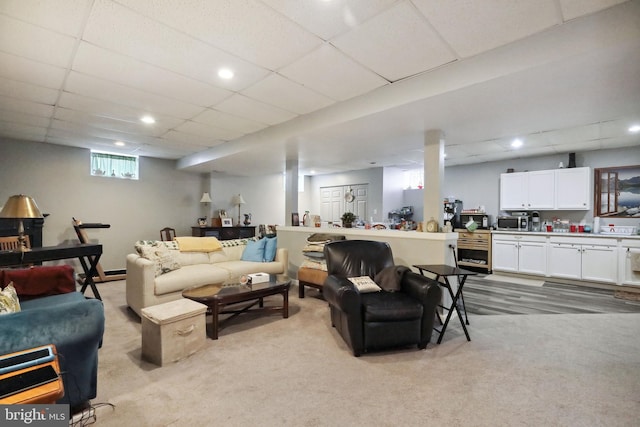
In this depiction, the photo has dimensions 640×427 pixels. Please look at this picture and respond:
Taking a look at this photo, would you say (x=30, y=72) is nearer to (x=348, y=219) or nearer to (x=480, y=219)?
(x=348, y=219)

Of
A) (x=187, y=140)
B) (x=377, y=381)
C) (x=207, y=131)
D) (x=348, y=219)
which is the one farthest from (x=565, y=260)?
(x=187, y=140)

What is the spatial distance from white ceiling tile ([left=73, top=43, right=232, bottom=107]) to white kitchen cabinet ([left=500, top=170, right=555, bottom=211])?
5668 mm

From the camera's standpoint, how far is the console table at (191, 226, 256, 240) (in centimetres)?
695

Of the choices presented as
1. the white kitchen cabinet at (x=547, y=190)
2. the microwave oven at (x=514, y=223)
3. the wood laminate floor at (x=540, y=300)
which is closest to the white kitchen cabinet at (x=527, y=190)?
the white kitchen cabinet at (x=547, y=190)

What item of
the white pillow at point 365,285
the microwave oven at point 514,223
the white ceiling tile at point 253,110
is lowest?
the white pillow at point 365,285

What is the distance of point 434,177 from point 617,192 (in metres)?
4.01

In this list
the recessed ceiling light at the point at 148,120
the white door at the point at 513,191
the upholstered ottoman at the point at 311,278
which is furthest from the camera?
the white door at the point at 513,191

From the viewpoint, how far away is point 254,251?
4695mm

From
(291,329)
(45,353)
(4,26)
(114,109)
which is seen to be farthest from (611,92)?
(114,109)

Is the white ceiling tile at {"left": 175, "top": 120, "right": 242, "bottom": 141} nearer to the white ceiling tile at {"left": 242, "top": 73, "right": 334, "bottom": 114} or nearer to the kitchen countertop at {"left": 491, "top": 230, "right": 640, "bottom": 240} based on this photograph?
the white ceiling tile at {"left": 242, "top": 73, "right": 334, "bottom": 114}

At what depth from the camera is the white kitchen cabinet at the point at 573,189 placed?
17.3ft

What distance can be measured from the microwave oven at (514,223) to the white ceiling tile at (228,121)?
16.7 feet

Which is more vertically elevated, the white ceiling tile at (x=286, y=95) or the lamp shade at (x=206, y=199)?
the white ceiling tile at (x=286, y=95)

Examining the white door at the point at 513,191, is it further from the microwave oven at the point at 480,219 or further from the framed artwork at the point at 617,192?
the framed artwork at the point at 617,192
